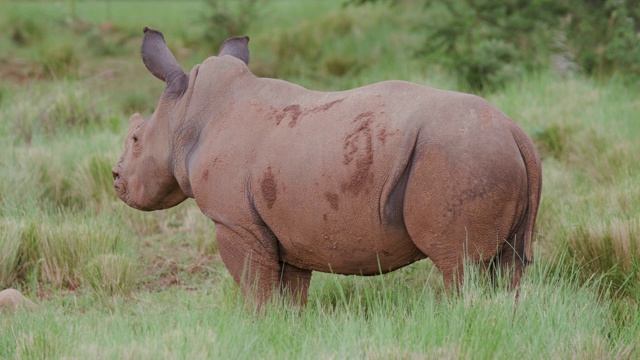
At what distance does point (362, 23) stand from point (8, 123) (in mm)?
7176

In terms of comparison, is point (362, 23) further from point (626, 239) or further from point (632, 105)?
point (626, 239)

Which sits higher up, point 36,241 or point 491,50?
point 491,50

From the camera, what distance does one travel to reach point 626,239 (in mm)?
5262

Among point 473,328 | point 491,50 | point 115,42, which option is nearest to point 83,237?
point 473,328

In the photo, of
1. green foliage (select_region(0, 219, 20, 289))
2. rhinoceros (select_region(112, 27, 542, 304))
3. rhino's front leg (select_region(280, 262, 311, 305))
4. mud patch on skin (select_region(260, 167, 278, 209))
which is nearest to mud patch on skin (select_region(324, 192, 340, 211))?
rhinoceros (select_region(112, 27, 542, 304))

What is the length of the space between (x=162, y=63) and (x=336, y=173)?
1266 millimetres

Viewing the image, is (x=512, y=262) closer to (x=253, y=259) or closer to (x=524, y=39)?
(x=253, y=259)

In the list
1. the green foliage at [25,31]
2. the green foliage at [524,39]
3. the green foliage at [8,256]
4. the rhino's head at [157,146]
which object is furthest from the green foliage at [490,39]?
the green foliage at [25,31]

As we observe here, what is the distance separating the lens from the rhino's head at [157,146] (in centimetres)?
486

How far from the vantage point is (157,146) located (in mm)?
4902

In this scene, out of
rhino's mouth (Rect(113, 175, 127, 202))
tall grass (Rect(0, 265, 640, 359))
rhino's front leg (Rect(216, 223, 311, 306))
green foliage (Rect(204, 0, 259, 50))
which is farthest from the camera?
green foliage (Rect(204, 0, 259, 50))

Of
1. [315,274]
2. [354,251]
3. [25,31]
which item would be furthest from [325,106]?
[25,31]

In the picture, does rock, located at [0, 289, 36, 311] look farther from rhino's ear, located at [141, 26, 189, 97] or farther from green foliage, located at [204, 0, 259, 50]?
green foliage, located at [204, 0, 259, 50]

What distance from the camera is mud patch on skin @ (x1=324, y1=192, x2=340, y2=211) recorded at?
14.1 ft
